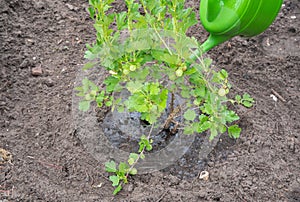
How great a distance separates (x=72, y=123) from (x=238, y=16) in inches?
30.4

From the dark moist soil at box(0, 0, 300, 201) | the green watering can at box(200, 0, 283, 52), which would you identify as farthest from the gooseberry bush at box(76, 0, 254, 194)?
the dark moist soil at box(0, 0, 300, 201)

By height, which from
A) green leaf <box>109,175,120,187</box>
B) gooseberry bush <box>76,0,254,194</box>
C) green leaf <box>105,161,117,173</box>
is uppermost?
gooseberry bush <box>76,0,254,194</box>

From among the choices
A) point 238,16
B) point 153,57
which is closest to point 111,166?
point 153,57

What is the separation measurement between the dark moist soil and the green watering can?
461 mm

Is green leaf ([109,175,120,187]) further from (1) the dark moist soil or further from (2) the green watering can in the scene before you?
(2) the green watering can

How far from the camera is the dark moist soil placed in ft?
4.92

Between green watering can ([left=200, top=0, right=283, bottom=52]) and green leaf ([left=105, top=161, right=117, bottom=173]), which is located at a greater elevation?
green watering can ([left=200, top=0, right=283, bottom=52])

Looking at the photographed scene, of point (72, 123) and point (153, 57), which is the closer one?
point (153, 57)

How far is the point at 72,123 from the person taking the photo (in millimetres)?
1680

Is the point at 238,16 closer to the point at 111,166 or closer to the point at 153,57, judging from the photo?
the point at 153,57

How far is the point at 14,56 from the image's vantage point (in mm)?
1880

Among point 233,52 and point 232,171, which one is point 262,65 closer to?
point 233,52

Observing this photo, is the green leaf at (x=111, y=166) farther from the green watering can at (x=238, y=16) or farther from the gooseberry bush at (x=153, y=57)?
the green watering can at (x=238, y=16)

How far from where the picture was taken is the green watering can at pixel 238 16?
50.4 inches
